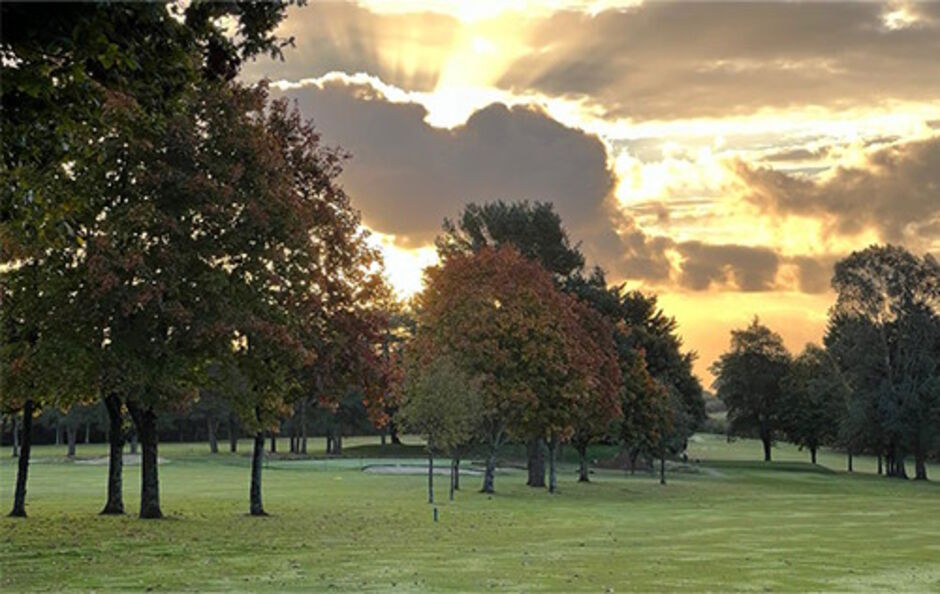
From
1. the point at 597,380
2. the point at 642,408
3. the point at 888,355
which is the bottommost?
the point at 642,408

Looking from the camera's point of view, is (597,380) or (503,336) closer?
(503,336)

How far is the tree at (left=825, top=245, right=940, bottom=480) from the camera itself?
99875 millimetres

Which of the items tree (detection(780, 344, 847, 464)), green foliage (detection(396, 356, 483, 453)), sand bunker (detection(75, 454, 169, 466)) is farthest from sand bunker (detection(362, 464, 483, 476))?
tree (detection(780, 344, 847, 464))

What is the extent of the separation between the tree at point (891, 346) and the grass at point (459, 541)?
94.6 ft

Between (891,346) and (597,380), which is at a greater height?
(891,346)

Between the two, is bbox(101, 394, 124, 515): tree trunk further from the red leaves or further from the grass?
the red leaves

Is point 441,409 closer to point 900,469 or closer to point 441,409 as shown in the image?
point 441,409

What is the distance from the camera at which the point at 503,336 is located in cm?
6619

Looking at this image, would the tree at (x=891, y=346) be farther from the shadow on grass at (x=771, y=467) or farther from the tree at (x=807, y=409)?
the tree at (x=807, y=409)

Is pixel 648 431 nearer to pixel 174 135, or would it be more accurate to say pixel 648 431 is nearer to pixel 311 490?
pixel 311 490

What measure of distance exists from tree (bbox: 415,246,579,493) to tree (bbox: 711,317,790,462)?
71.6 metres

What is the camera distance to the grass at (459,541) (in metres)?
24.2

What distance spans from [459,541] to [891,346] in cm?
8423

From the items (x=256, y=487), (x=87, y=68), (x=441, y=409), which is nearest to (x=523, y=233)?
(x=441, y=409)
